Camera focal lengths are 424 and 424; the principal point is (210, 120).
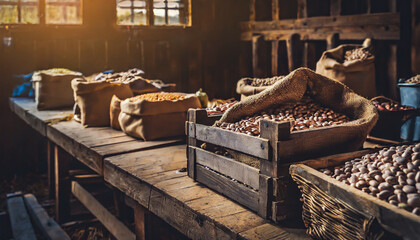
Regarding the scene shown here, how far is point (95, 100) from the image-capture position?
371 cm

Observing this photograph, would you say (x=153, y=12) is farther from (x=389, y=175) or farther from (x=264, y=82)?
(x=389, y=175)

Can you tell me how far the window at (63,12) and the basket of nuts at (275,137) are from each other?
15.8 ft

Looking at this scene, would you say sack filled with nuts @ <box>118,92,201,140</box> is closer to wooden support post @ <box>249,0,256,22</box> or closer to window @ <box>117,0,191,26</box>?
window @ <box>117,0,191,26</box>

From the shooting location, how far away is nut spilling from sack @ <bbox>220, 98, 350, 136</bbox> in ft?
6.11

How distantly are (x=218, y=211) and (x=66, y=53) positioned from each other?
17.2ft

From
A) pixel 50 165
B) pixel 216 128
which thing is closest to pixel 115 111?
pixel 216 128

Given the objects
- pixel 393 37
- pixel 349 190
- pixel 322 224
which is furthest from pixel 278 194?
pixel 393 37

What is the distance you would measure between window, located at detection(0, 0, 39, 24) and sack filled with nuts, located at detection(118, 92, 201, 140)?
12.0ft

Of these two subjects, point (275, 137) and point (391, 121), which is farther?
point (391, 121)

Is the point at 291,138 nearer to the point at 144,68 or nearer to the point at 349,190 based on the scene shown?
the point at 349,190

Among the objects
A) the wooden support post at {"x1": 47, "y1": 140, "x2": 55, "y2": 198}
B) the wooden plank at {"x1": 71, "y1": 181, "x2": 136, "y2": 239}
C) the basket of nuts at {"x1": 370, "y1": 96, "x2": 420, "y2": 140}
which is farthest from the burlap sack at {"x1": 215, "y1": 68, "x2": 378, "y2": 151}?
the wooden support post at {"x1": 47, "y1": 140, "x2": 55, "y2": 198}

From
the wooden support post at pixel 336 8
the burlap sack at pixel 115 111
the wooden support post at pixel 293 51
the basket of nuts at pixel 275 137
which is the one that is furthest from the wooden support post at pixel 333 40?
the basket of nuts at pixel 275 137

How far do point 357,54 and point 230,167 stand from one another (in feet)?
8.74

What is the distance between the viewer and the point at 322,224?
56.6 inches
